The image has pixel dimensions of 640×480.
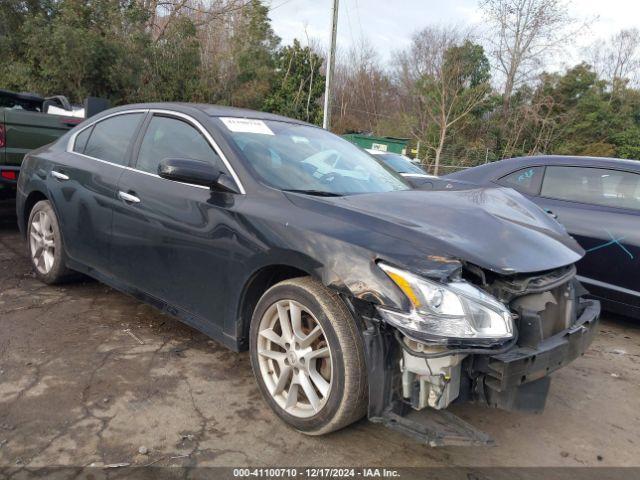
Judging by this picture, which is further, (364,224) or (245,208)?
(245,208)

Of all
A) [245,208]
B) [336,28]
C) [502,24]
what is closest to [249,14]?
[336,28]

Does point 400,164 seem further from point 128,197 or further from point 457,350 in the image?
point 457,350

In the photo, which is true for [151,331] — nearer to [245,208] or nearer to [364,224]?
[245,208]

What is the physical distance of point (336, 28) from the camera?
1445 cm

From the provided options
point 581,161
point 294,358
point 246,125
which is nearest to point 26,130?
point 246,125

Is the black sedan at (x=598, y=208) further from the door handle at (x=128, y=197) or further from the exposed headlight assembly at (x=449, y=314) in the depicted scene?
the door handle at (x=128, y=197)

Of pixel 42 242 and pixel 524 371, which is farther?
pixel 42 242

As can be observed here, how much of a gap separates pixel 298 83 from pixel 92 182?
2354 centimetres

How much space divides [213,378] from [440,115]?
21.9 m

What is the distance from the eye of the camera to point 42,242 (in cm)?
439

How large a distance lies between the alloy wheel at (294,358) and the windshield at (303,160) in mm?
707

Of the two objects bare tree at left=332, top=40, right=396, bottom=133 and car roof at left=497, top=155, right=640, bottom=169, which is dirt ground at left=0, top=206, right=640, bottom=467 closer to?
car roof at left=497, top=155, right=640, bottom=169

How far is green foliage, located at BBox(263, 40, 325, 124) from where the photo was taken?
81.6 feet

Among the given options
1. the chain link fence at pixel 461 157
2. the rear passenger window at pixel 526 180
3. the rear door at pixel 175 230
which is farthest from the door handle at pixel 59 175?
the chain link fence at pixel 461 157
